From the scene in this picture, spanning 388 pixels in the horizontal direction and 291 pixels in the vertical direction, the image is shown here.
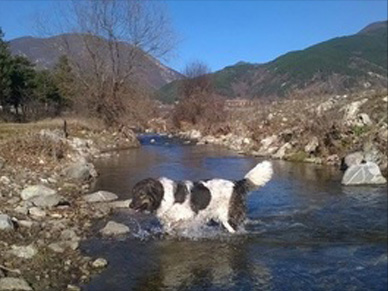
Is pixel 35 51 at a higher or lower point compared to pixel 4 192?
higher

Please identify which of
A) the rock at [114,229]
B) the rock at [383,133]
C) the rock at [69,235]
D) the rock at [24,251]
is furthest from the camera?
the rock at [383,133]

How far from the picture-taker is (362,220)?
9.81m

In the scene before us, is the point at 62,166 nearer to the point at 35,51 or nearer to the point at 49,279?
the point at 49,279

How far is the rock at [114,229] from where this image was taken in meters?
9.48

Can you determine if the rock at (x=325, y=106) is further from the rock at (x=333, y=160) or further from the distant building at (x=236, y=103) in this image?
the distant building at (x=236, y=103)

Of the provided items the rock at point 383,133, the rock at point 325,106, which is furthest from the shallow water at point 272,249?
the rock at point 325,106

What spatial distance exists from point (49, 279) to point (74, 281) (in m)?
0.35

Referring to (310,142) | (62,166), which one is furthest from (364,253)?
(310,142)

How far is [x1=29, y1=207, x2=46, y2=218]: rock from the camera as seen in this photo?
1030 cm

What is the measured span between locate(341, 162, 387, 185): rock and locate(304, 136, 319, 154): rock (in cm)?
653

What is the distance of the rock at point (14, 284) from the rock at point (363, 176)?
9887mm

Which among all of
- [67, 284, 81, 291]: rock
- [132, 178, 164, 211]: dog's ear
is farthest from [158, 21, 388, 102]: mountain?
[67, 284, 81, 291]: rock

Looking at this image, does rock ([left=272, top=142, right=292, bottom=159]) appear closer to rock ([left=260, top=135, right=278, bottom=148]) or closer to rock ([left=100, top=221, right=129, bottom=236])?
rock ([left=260, top=135, right=278, bottom=148])

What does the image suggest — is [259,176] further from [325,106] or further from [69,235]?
[325,106]
